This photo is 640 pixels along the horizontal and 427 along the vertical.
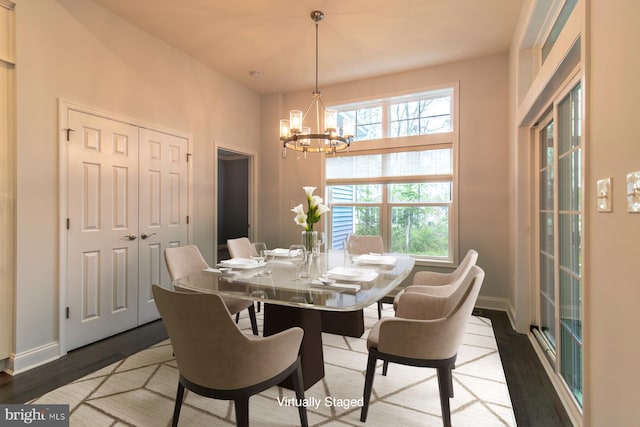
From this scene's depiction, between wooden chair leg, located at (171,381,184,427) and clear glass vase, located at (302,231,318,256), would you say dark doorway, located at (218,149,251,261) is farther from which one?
wooden chair leg, located at (171,381,184,427)

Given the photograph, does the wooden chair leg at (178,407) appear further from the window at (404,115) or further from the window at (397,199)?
the window at (404,115)

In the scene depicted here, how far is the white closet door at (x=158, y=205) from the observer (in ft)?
10.9

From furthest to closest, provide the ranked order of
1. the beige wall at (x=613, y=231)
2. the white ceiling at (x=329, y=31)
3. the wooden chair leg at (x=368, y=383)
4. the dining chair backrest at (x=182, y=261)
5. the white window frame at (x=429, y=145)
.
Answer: the white window frame at (x=429, y=145) → the white ceiling at (x=329, y=31) → the dining chair backrest at (x=182, y=261) → the wooden chair leg at (x=368, y=383) → the beige wall at (x=613, y=231)

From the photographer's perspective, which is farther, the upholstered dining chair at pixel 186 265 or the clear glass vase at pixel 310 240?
the upholstered dining chair at pixel 186 265

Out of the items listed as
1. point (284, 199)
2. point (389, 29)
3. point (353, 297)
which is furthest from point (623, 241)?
point (284, 199)

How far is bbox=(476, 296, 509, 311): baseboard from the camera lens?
148 inches

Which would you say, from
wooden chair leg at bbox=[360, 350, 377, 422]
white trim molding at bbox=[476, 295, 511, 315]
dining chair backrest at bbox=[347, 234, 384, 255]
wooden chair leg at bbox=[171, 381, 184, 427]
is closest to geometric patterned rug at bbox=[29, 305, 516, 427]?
wooden chair leg at bbox=[360, 350, 377, 422]

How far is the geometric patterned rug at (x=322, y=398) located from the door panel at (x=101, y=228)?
681 millimetres

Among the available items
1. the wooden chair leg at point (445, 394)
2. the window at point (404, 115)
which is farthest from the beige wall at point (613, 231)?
the window at point (404, 115)

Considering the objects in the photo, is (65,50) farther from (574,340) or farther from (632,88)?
(574,340)

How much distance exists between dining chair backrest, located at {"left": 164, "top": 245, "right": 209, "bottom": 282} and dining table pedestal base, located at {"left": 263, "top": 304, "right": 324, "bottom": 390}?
82 centimetres

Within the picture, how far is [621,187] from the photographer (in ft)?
3.48

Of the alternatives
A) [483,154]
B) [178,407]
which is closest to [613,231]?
[178,407]

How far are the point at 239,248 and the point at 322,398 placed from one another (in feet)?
5.47
